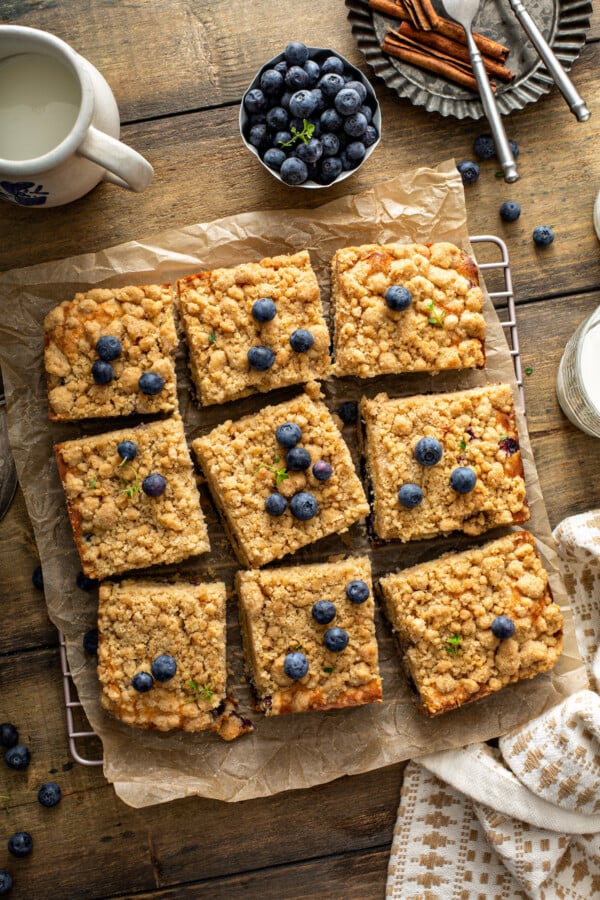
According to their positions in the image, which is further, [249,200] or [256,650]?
[249,200]

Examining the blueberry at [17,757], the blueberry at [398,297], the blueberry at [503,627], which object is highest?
the blueberry at [398,297]

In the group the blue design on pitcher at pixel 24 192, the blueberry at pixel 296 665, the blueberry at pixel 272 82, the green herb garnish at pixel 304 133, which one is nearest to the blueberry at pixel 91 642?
the blueberry at pixel 296 665

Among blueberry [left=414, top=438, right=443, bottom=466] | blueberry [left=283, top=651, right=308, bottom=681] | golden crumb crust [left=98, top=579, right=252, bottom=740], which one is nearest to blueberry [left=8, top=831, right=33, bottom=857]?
golden crumb crust [left=98, top=579, right=252, bottom=740]

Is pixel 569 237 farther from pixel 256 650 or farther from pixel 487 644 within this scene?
pixel 256 650

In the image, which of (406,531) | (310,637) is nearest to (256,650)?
(310,637)

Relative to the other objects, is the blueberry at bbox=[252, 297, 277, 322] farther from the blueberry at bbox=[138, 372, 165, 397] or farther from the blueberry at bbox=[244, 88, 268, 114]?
the blueberry at bbox=[244, 88, 268, 114]

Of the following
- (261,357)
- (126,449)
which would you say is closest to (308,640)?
(126,449)

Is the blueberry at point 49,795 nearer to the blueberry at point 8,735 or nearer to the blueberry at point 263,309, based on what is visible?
the blueberry at point 8,735
